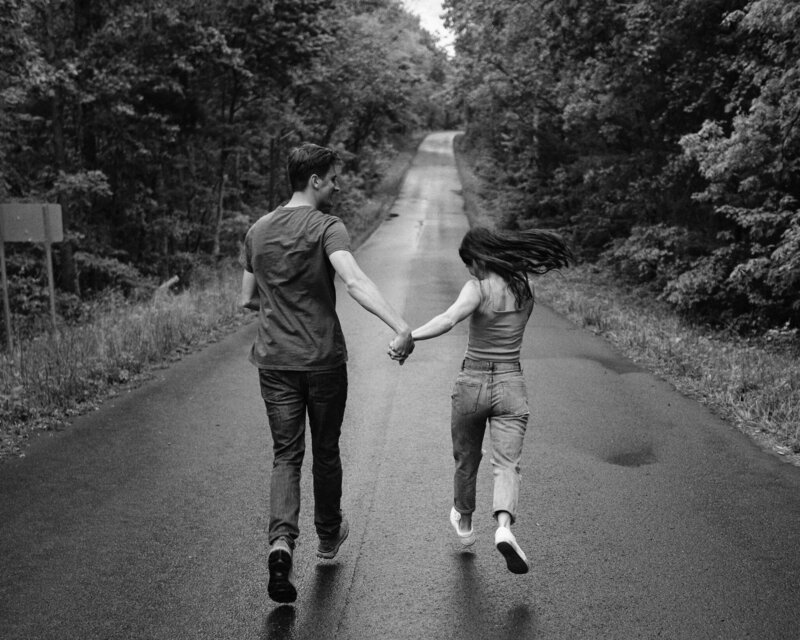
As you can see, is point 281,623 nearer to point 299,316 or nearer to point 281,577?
point 281,577

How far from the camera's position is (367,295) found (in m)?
3.76

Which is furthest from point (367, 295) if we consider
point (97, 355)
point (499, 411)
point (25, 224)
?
point (25, 224)

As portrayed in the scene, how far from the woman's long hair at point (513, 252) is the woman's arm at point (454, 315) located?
0.16 m

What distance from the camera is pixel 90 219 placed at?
18.3 meters

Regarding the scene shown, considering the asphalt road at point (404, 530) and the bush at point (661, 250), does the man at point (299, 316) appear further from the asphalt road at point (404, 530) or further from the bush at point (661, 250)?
the bush at point (661, 250)

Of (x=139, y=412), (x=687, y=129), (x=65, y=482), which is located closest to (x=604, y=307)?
(x=687, y=129)

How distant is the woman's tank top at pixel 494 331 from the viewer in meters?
4.10

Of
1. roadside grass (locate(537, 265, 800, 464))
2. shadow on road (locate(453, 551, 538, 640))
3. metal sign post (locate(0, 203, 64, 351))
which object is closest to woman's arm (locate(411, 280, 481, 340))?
Result: shadow on road (locate(453, 551, 538, 640))

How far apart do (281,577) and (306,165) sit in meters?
2.04

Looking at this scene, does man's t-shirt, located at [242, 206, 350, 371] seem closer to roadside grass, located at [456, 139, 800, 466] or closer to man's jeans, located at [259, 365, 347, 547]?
man's jeans, located at [259, 365, 347, 547]

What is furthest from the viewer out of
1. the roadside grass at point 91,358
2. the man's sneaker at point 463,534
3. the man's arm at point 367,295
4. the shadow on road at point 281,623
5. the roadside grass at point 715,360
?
the roadside grass at point 91,358

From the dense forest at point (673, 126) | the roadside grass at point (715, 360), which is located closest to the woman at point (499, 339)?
the roadside grass at point (715, 360)

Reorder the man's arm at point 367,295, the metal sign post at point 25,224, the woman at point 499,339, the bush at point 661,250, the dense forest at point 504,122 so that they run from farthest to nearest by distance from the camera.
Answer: the bush at point 661,250 < the dense forest at point 504,122 < the metal sign post at point 25,224 < the woman at point 499,339 < the man's arm at point 367,295

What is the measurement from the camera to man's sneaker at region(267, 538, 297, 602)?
11.8 feet
